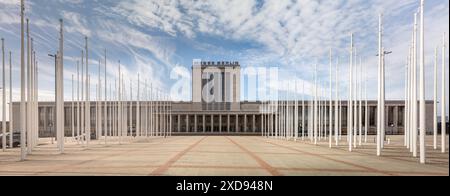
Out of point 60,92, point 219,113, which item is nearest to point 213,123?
point 219,113

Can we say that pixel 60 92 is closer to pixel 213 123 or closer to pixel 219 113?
pixel 219 113

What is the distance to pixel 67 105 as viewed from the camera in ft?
434

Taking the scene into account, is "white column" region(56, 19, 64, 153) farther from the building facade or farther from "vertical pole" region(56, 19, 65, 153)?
the building facade

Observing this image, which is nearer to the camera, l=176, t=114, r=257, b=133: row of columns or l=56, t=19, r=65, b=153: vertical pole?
l=56, t=19, r=65, b=153: vertical pole

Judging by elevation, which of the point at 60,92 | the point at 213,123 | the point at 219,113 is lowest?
the point at 213,123

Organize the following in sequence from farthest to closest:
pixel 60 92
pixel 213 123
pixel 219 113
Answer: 1. pixel 213 123
2. pixel 219 113
3. pixel 60 92

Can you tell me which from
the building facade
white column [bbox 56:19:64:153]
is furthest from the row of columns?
white column [bbox 56:19:64:153]

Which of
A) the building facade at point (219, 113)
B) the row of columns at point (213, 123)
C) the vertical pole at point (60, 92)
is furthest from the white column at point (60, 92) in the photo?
the row of columns at point (213, 123)

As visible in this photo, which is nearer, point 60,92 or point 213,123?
point 60,92

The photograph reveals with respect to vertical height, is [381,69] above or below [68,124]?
above

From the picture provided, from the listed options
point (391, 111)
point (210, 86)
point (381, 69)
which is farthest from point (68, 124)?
point (381, 69)
